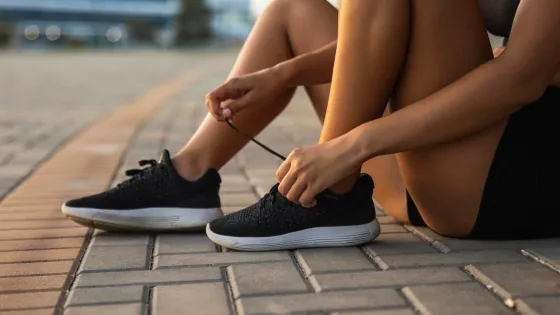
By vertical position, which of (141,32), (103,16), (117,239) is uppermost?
(103,16)

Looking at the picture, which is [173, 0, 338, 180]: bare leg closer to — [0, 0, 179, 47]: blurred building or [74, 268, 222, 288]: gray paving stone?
[74, 268, 222, 288]: gray paving stone

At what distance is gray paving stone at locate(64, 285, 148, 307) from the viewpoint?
147cm

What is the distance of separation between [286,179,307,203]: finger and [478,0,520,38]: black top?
649 mm

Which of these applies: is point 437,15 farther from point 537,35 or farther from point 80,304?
point 80,304

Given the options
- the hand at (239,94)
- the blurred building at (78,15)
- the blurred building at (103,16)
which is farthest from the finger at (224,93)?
the blurred building at (78,15)

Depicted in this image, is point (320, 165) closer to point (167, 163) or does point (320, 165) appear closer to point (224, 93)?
point (224, 93)

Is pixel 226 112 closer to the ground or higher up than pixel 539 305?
higher up

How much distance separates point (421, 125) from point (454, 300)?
37 cm

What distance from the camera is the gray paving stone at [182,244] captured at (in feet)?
6.04

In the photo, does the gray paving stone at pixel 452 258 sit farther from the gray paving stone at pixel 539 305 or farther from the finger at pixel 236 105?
the finger at pixel 236 105

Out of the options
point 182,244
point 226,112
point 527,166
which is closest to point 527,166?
point 527,166

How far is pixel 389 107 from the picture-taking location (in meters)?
1.77

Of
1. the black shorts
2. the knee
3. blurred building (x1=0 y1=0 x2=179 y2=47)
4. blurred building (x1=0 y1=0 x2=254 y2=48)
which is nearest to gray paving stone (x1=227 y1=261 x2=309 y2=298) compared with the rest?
the black shorts

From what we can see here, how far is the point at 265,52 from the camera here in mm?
2027
